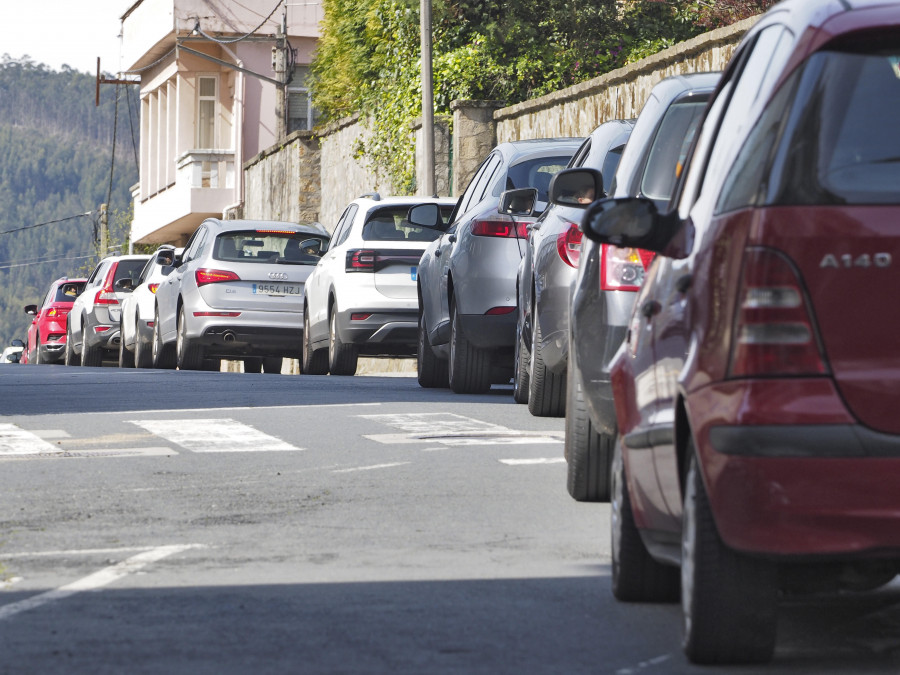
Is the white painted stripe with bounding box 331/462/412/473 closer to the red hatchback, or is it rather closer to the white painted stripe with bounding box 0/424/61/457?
the white painted stripe with bounding box 0/424/61/457

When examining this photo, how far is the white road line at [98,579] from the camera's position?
19.1ft

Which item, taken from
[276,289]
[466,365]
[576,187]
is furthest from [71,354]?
[576,187]

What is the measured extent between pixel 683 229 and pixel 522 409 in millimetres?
8215

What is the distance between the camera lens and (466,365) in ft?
47.7

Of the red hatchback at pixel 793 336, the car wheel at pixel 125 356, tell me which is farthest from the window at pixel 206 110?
the red hatchback at pixel 793 336

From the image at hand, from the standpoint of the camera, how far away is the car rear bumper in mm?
4172

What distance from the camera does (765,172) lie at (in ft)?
14.2

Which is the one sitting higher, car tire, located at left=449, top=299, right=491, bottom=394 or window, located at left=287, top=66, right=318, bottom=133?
window, located at left=287, top=66, right=318, bottom=133

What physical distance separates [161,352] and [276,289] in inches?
110

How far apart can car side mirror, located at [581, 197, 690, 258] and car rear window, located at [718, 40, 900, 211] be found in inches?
27.6

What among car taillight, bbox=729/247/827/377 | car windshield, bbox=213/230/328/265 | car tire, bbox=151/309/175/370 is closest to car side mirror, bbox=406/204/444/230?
car windshield, bbox=213/230/328/265

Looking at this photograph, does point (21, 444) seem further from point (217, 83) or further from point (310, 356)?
point (217, 83)

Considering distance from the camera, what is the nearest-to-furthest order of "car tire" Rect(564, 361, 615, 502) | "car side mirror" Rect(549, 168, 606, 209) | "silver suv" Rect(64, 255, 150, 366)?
"car tire" Rect(564, 361, 615, 502), "car side mirror" Rect(549, 168, 606, 209), "silver suv" Rect(64, 255, 150, 366)

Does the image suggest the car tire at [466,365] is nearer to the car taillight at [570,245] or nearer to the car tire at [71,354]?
the car taillight at [570,245]
